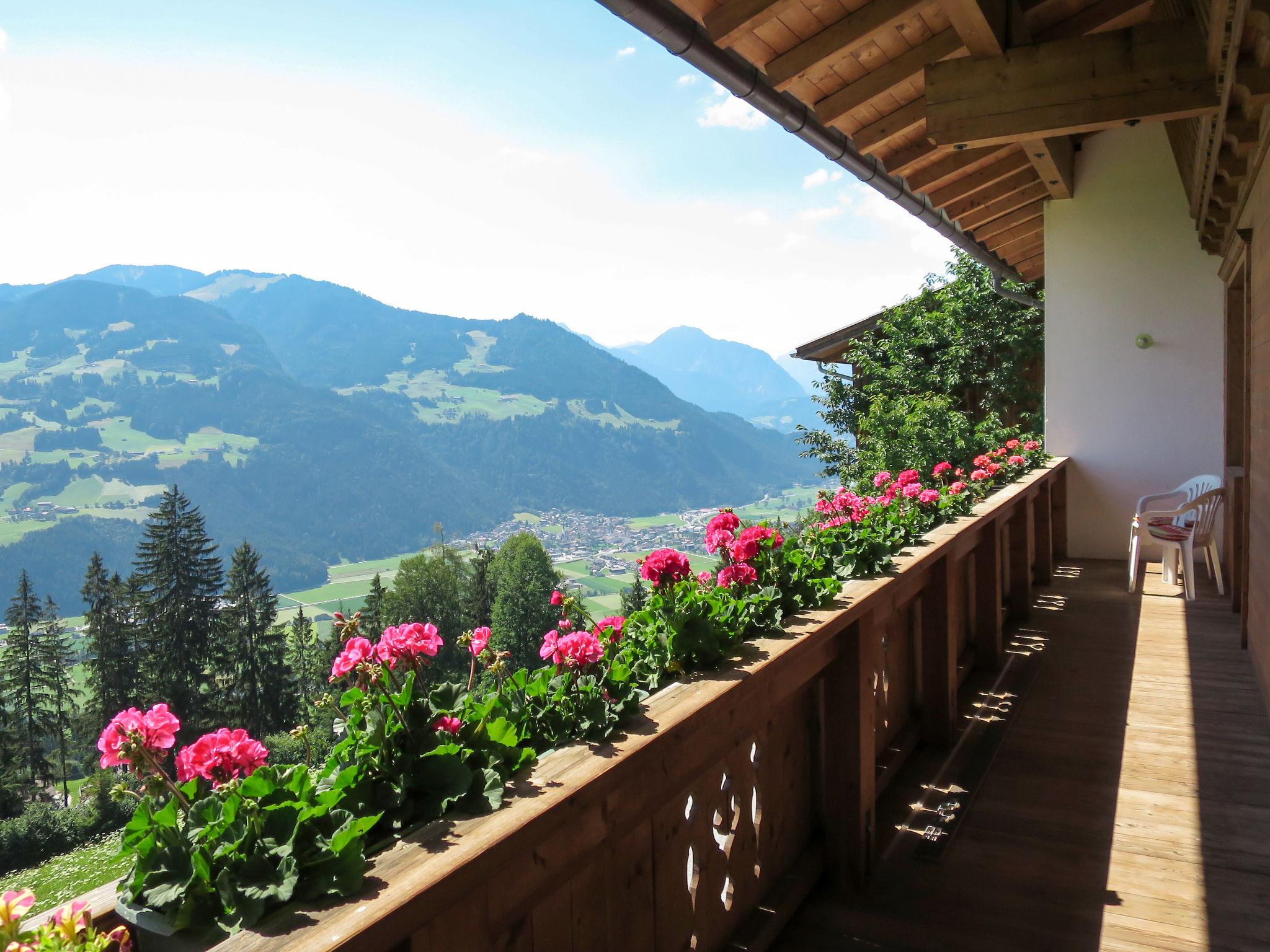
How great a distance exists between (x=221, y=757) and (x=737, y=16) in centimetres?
264

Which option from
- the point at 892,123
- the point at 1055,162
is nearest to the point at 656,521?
the point at 1055,162

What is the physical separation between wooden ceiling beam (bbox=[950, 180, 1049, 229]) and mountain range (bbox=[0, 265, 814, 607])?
103 feet

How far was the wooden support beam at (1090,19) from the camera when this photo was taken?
164 inches

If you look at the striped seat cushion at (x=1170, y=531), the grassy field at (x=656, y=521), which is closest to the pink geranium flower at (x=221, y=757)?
the striped seat cushion at (x=1170, y=531)

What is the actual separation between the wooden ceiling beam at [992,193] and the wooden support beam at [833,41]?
291cm

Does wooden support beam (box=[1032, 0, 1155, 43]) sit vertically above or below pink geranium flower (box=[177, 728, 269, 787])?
above

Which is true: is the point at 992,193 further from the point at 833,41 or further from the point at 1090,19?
the point at 833,41

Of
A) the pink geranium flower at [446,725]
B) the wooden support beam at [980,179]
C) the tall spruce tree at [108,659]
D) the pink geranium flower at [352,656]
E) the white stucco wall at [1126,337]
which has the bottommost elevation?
the tall spruce tree at [108,659]

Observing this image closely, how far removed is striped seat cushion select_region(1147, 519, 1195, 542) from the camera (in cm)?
544

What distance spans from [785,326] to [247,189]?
52737mm

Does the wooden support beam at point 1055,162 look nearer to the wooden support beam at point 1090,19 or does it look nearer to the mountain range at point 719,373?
the wooden support beam at point 1090,19

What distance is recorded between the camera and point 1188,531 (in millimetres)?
5441

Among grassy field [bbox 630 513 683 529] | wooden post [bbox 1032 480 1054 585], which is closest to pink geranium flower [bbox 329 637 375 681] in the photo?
wooden post [bbox 1032 480 1054 585]

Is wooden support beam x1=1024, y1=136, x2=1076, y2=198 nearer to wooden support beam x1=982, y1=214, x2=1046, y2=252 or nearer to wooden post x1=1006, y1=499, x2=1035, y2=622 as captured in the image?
wooden support beam x1=982, y1=214, x2=1046, y2=252
